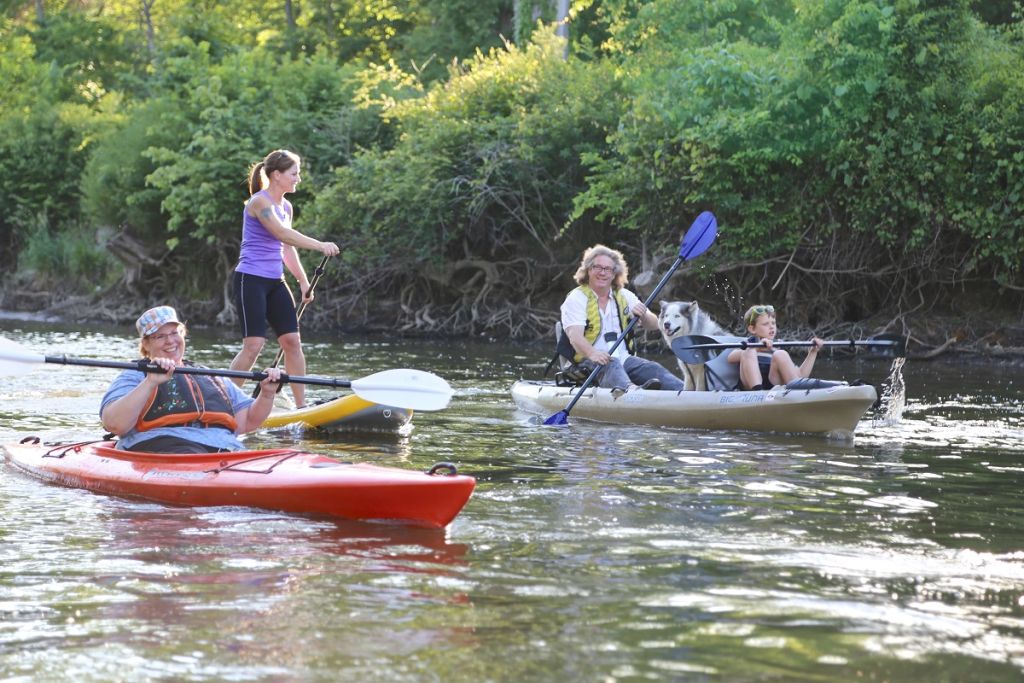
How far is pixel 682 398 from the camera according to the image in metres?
8.80

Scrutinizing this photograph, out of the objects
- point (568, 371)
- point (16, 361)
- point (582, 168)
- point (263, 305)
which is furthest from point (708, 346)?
point (582, 168)

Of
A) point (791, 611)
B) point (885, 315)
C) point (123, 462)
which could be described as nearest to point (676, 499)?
point (791, 611)

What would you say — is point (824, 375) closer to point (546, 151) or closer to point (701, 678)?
point (546, 151)

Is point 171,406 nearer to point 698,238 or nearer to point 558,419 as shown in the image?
point 558,419

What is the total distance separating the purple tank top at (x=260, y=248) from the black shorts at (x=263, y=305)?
0.14ft

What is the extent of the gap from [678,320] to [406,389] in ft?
9.50

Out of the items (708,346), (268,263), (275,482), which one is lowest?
(275,482)

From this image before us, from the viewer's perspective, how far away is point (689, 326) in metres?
8.93

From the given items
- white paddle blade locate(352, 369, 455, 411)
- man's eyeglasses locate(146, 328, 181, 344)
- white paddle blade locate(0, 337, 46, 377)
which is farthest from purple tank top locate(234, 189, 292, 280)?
man's eyeglasses locate(146, 328, 181, 344)

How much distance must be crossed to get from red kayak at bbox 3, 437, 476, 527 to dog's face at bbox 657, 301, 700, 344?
3.40m

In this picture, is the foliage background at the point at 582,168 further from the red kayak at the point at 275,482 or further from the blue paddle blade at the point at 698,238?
the red kayak at the point at 275,482

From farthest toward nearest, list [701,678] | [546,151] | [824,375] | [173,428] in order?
1. [546,151]
2. [824,375]
3. [173,428]
4. [701,678]

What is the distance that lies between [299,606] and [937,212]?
12508 millimetres

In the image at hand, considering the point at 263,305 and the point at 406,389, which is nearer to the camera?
the point at 406,389
